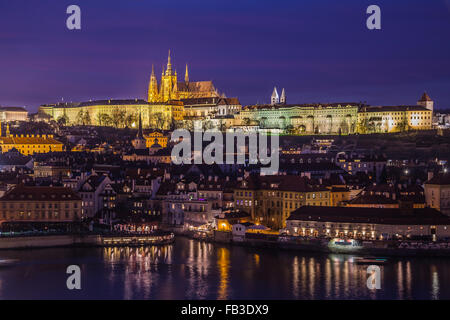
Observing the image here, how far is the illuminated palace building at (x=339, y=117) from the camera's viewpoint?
6862 cm

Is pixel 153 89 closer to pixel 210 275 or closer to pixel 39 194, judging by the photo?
pixel 39 194

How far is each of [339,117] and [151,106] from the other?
2130 cm

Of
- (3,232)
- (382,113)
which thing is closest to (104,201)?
(3,232)

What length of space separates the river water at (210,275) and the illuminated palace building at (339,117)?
4698 cm

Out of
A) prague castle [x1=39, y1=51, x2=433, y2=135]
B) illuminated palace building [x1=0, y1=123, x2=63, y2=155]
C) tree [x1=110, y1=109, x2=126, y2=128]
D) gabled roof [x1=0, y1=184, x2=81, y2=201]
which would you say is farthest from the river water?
tree [x1=110, y1=109, x2=126, y2=128]

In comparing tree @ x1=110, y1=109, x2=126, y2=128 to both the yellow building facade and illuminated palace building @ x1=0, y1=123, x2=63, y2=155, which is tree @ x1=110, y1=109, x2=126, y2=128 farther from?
illuminated palace building @ x1=0, y1=123, x2=63, y2=155

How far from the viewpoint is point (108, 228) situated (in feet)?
86.9

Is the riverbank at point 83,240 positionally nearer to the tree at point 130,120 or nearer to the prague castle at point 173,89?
the tree at point 130,120

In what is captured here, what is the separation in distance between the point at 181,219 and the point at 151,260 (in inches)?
230

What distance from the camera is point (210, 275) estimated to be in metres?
20.3

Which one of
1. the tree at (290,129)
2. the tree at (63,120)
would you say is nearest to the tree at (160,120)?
the tree at (63,120)

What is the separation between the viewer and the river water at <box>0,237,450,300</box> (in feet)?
60.0
